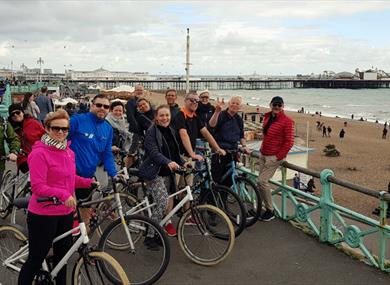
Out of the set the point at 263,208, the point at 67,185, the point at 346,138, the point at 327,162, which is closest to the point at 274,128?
the point at 263,208

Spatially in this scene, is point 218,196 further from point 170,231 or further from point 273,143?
point 273,143

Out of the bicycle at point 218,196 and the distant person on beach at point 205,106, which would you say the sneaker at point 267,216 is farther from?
the distant person on beach at point 205,106

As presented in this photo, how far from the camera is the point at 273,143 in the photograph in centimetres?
611

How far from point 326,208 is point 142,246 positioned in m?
2.53

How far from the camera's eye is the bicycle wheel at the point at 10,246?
13.4 ft

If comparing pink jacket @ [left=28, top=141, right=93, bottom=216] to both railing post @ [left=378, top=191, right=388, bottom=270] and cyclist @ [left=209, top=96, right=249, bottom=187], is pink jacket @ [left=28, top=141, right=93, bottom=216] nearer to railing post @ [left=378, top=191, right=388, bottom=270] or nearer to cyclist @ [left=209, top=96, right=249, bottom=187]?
cyclist @ [left=209, top=96, right=249, bottom=187]

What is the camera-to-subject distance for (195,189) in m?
5.32

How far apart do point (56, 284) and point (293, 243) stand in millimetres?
3141

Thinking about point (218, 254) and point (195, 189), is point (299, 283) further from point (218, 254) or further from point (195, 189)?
point (195, 189)

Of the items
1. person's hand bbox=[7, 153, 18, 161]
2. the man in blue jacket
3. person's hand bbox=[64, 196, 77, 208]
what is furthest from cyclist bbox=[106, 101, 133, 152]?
person's hand bbox=[64, 196, 77, 208]

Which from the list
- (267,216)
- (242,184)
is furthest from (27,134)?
(267,216)

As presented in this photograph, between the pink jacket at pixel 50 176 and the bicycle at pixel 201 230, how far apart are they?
136 cm

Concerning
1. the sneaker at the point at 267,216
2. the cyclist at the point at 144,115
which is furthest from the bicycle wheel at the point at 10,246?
the sneaker at the point at 267,216

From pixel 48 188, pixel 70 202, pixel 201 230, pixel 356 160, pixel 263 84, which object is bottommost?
pixel 356 160
